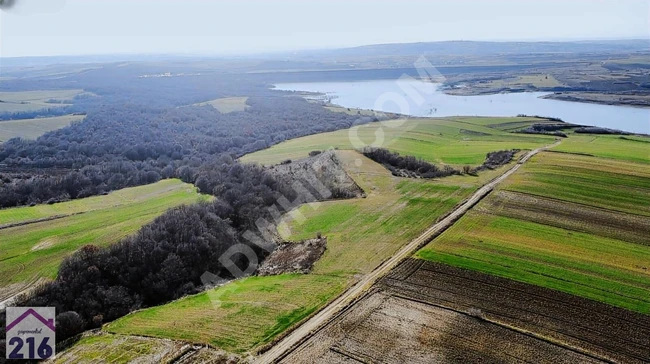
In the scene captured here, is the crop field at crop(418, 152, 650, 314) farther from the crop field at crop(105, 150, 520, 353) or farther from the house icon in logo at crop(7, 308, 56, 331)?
the house icon in logo at crop(7, 308, 56, 331)

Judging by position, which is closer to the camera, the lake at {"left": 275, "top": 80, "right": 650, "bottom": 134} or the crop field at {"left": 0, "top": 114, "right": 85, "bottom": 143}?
the crop field at {"left": 0, "top": 114, "right": 85, "bottom": 143}

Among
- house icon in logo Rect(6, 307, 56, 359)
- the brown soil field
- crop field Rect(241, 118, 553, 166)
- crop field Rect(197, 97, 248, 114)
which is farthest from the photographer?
crop field Rect(197, 97, 248, 114)

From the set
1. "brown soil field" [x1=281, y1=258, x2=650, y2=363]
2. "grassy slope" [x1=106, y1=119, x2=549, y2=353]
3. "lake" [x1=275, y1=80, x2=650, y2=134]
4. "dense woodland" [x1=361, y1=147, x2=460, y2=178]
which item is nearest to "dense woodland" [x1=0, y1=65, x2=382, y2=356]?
"grassy slope" [x1=106, y1=119, x2=549, y2=353]

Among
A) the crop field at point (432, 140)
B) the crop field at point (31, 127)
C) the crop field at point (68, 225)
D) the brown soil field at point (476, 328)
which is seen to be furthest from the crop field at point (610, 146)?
the crop field at point (31, 127)

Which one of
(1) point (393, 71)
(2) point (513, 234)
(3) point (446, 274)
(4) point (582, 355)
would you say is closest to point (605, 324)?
(4) point (582, 355)

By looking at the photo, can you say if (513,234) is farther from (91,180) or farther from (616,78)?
(616,78)

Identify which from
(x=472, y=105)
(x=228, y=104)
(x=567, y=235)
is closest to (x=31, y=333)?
(x=567, y=235)
